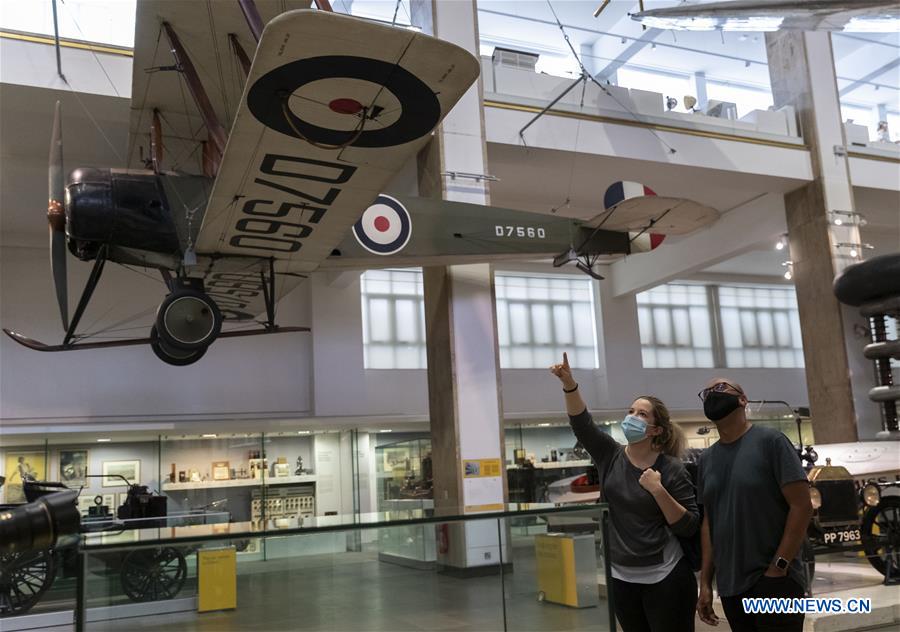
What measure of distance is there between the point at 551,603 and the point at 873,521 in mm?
6359

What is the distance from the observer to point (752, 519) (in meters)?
2.82

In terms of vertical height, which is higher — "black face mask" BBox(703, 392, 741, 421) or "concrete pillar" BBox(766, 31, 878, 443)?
"concrete pillar" BBox(766, 31, 878, 443)

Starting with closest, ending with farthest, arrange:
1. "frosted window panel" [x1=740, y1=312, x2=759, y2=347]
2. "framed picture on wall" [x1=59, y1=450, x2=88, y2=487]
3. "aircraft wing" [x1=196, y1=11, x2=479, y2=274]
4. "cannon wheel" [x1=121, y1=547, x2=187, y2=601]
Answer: "cannon wheel" [x1=121, y1=547, x2=187, y2=601], "aircraft wing" [x1=196, y1=11, x2=479, y2=274], "framed picture on wall" [x1=59, y1=450, x2=88, y2=487], "frosted window panel" [x1=740, y1=312, x2=759, y2=347]

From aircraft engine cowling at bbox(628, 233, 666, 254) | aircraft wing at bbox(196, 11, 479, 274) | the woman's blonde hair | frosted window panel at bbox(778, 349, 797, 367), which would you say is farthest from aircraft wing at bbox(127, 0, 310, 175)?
frosted window panel at bbox(778, 349, 797, 367)

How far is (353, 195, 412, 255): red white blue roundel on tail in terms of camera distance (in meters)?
8.80

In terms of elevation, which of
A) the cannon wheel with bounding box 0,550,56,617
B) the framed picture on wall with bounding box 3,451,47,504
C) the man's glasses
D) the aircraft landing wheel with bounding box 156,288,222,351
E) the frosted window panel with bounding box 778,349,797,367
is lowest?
the cannon wheel with bounding box 0,550,56,617

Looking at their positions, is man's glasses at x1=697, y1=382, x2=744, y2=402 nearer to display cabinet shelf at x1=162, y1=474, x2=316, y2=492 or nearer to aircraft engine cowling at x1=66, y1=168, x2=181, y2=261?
aircraft engine cowling at x1=66, y1=168, x2=181, y2=261

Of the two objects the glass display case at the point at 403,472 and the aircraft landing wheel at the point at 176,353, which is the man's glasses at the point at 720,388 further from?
the glass display case at the point at 403,472

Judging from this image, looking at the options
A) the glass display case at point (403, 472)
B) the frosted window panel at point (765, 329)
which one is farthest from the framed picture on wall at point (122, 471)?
the frosted window panel at point (765, 329)

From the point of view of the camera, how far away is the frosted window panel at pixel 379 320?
54.2ft

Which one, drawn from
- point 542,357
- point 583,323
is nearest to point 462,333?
point 542,357

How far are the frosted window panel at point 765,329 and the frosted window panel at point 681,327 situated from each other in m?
2.30

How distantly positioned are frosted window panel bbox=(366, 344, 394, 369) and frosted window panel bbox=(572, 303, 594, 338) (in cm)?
485

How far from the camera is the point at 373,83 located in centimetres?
448
